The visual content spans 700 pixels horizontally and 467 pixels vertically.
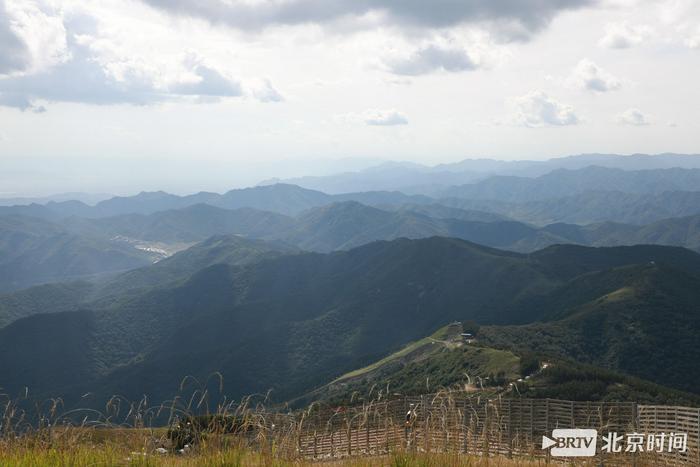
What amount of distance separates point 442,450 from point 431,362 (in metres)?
87.7

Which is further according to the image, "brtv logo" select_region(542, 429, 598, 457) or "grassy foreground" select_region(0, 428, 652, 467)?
"brtv logo" select_region(542, 429, 598, 457)

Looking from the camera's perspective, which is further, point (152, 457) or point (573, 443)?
point (573, 443)

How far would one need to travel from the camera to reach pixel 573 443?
25.4 feet

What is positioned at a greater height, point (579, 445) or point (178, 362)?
point (579, 445)

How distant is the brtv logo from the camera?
7.58 meters

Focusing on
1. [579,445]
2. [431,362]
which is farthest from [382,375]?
[579,445]

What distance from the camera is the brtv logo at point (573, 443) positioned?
7582mm

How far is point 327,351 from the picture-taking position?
194375 millimetres

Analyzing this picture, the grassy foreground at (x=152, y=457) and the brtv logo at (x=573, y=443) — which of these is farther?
the brtv logo at (x=573, y=443)

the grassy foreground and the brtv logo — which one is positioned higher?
the grassy foreground

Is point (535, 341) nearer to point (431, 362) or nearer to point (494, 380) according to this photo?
point (431, 362)

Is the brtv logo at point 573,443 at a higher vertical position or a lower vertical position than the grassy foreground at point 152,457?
lower

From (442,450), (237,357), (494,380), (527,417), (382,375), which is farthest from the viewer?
(237,357)

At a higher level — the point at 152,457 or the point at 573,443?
the point at 152,457
